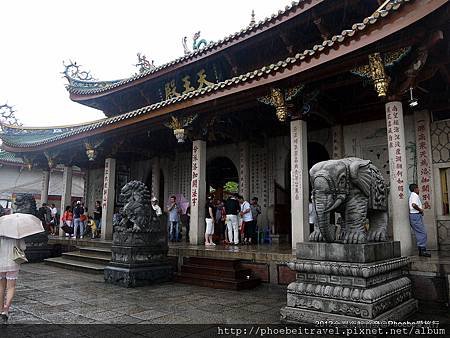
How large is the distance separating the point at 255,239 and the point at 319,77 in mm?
5566

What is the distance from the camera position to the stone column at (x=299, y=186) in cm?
746

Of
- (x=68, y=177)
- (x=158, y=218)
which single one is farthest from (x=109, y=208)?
(x=158, y=218)

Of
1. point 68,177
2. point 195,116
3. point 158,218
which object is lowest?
point 158,218

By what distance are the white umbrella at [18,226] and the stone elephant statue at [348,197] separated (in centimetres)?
347

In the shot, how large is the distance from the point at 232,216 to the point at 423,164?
498cm

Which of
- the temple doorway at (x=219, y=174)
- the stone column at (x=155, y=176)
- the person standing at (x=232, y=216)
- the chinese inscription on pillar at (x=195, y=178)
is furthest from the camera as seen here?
the stone column at (x=155, y=176)

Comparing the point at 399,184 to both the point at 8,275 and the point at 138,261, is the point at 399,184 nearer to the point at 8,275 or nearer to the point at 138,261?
the point at 138,261

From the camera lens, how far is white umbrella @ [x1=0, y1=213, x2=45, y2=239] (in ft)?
14.1

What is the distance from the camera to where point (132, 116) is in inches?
392

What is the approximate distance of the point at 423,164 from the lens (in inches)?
332

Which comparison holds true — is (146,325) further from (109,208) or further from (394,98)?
(109,208)

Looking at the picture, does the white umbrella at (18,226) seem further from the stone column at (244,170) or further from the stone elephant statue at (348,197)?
the stone column at (244,170)

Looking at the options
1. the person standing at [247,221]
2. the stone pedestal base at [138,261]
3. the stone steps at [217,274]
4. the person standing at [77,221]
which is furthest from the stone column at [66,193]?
the stone steps at [217,274]

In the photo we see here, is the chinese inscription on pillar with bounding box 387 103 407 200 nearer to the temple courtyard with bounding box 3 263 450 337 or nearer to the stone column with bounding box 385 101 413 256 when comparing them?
the stone column with bounding box 385 101 413 256
